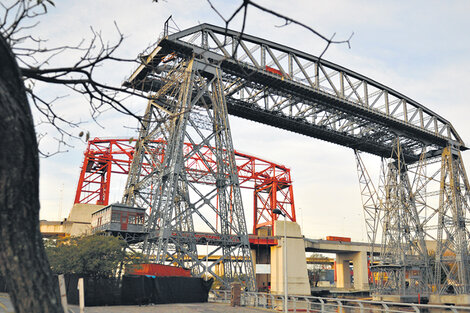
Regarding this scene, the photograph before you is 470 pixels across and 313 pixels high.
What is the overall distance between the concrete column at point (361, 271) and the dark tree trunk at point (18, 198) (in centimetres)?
8222

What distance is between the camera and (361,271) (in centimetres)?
8050

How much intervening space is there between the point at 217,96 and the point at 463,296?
114 feet

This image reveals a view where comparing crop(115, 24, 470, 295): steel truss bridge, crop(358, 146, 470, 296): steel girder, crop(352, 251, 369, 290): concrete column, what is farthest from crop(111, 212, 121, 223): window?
crop(352, 251, 369, 290): concrete column

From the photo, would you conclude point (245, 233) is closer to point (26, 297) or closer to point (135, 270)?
point (135, 270)

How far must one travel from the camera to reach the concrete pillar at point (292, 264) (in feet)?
208

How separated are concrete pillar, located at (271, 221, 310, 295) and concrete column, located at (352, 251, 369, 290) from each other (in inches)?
783

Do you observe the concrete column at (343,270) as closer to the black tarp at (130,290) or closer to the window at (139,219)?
the window at (139,219)

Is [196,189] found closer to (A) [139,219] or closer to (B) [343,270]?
(A) [139,219]

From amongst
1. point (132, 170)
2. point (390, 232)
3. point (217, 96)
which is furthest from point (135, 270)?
point (390, 232)

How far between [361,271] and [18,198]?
8467cm

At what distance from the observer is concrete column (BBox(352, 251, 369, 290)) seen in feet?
260

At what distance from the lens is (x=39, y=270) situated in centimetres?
378

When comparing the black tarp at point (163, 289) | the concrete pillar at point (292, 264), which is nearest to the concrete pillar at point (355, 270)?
the concrete pillar at point (292, 264)

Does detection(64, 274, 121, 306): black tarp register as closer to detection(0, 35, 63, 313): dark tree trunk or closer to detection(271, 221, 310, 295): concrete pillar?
detection(0, 35, 63, 313): dark tree trunk
